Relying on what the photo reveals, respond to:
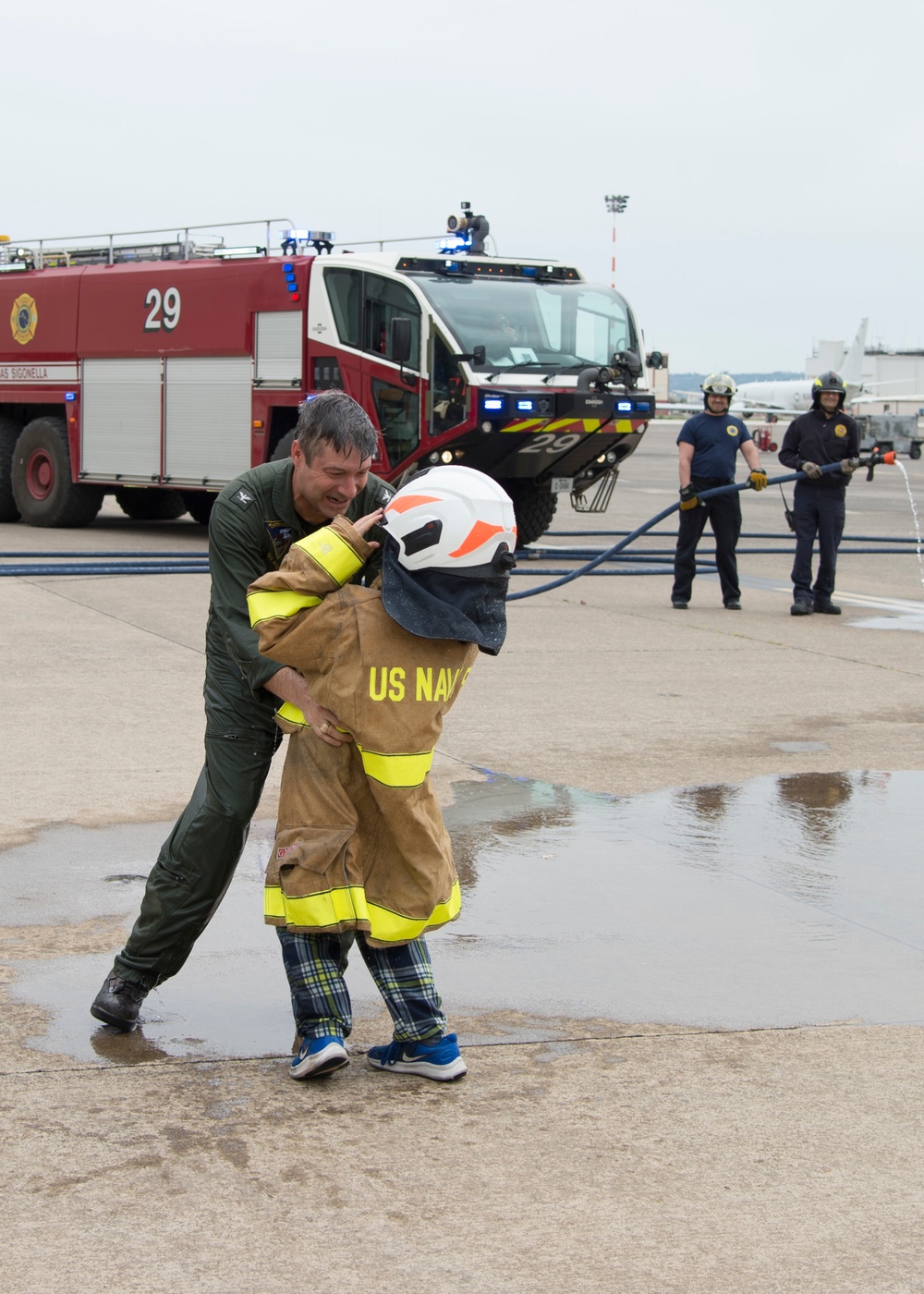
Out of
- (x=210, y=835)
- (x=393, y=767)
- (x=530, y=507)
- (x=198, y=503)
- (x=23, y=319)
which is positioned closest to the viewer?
(x=393, y=767)

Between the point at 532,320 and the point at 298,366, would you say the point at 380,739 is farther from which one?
the point at 298,366

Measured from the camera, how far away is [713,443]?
1257 centimetres

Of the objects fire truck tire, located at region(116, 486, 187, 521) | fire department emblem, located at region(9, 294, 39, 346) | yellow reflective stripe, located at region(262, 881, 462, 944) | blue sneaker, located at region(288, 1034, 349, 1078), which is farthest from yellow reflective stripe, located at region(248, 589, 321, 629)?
fire truck tire, located at region(116, 486, 187, 521)

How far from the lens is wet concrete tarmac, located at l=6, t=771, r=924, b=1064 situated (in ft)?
13.5

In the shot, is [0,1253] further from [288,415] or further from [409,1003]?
[288,415]

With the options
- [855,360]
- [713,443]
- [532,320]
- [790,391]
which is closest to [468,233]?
[532,320]

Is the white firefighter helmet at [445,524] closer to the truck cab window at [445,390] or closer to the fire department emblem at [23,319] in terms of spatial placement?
the truck cab window at [445,390]

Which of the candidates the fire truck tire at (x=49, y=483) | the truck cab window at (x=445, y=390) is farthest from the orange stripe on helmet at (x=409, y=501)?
the fire truck tire at (x=49, y=483)

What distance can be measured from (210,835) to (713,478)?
9316 millimetres

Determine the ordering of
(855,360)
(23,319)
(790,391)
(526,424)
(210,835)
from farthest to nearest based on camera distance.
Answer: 1. (790,391)
2. (855,360)
3. (23,319)
4. (526,424)
5. (210,835)

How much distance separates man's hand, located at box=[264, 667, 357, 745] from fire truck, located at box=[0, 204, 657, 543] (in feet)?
32.4

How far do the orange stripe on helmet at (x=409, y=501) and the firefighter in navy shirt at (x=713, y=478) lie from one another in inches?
356

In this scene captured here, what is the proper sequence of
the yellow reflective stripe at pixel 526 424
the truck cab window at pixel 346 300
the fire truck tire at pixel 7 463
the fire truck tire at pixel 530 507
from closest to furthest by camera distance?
the yellow reflective stripe at pixel 526 424
the truck cab window at pixel 346 300
the fire truck tire at pixel 530 507
the fire truck tire at pixel 7 463

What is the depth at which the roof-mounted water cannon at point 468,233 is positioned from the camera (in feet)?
52.7
